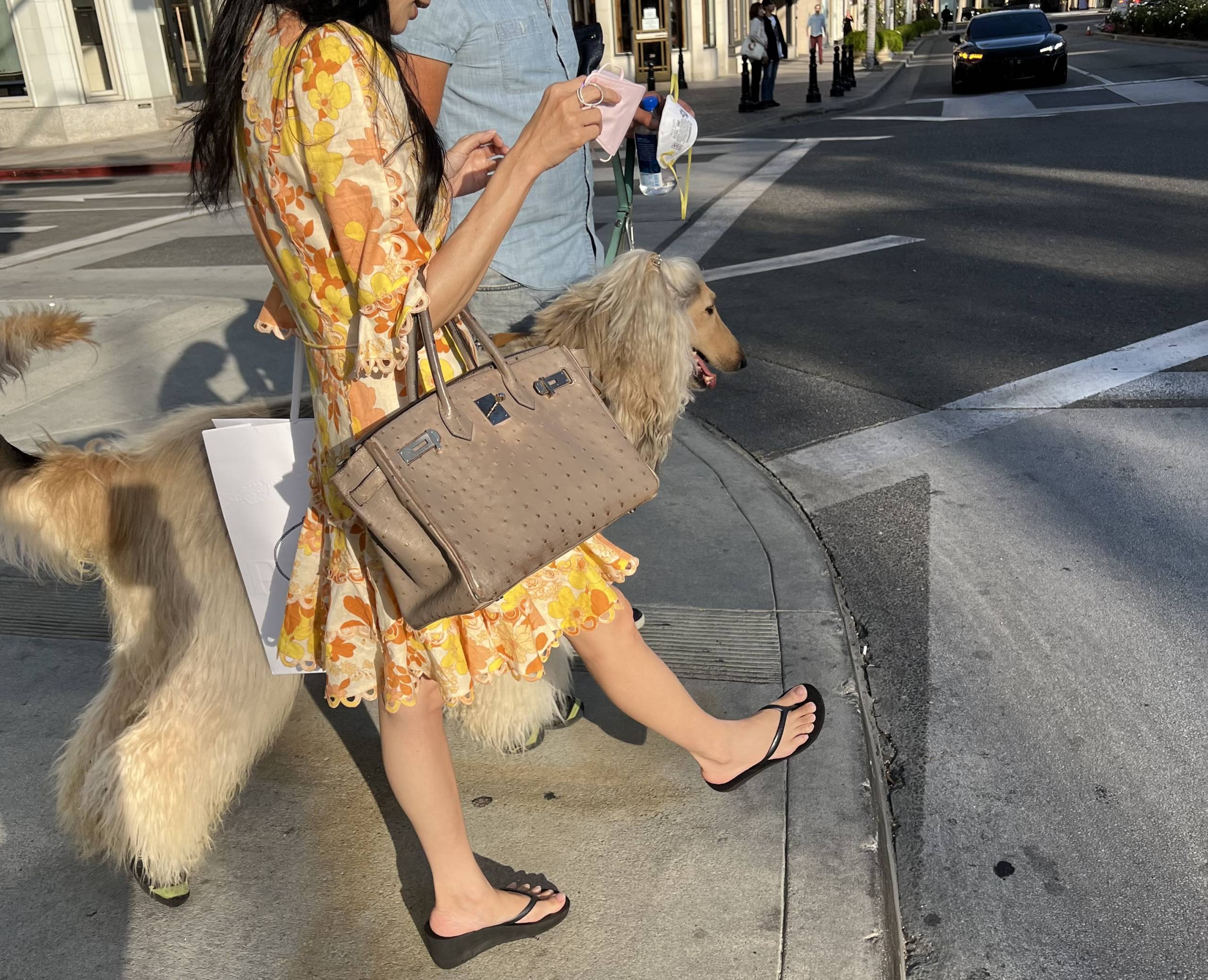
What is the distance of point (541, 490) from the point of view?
1.95m

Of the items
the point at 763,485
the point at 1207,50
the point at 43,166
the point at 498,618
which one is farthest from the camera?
the point at 1207,50

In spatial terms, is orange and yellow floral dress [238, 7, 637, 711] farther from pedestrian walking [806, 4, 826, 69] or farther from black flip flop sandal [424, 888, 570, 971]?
pedestrian walking [806, 4, 826, 69]

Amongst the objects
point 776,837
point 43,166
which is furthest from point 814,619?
point 43,166

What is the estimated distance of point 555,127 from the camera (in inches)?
76.6

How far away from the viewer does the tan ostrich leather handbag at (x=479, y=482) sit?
185 centimetres

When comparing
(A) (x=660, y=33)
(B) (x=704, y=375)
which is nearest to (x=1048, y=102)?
(A) (x=660, y=33)

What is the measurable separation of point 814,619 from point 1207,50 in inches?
1344

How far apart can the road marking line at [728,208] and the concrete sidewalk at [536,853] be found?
595 centimetres

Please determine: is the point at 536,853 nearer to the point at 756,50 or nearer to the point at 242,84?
the point at 242,84

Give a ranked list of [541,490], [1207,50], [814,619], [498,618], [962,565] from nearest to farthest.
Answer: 1. [541,490]
2. [498,618]
3. [814,619]
4. [962,565]
5. [1207,50]

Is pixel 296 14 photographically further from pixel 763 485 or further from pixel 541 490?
pixel 763 485

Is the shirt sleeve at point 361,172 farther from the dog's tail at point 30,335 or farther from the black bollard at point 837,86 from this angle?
the black bollard at point 837,86

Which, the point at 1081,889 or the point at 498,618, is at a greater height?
the point at 498,618

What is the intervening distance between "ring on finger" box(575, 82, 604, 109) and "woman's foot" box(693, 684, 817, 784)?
4.84 ft
